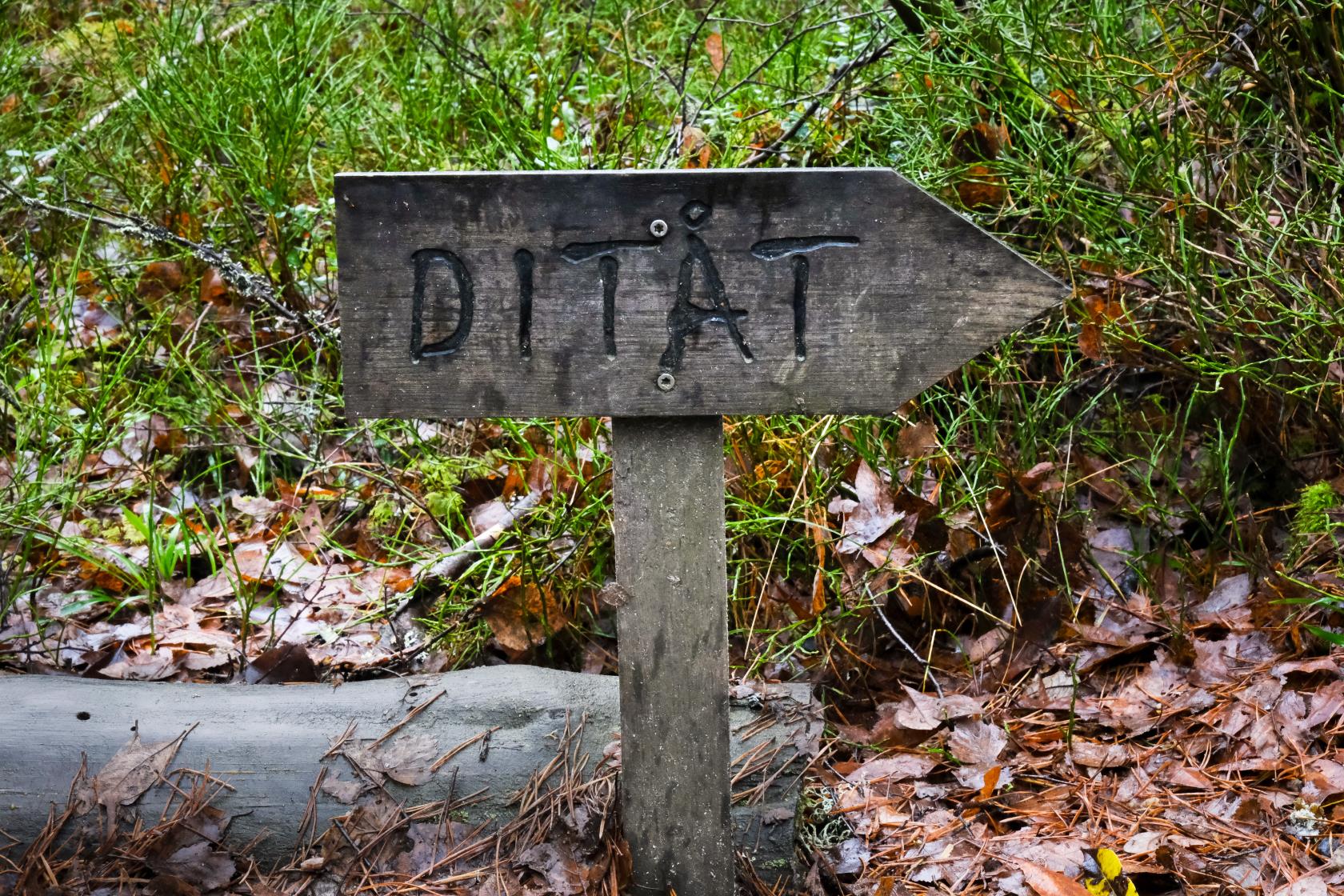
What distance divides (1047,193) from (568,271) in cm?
189

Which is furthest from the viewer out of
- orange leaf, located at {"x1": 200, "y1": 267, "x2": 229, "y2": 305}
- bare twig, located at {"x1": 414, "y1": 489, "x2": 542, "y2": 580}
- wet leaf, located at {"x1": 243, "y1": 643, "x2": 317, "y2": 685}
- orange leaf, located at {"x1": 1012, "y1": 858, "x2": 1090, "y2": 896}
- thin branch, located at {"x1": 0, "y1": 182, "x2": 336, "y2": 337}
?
orange leaf, located at {"x1": 200, "y1": 267, "x2": 229, "y2": 305}

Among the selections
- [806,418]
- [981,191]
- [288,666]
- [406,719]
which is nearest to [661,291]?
[406,719]

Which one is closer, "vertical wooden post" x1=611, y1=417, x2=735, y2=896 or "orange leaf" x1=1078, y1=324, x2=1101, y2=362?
"vertical wooden post" x1=611, y1=417, x2=735, y2=896

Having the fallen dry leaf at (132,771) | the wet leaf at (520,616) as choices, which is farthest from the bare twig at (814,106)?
the fallen dry leaf at (132,771)

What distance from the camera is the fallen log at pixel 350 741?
2064mm

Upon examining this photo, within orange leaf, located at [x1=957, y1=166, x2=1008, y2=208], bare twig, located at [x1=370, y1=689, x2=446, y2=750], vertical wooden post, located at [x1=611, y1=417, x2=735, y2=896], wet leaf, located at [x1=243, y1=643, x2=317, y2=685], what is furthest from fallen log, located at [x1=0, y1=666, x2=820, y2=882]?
orange leaf, located at [x1=957, y1=166, x2=1008, y2=208]

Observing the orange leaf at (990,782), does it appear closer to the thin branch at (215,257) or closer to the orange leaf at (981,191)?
the orange leaf at (981,191)

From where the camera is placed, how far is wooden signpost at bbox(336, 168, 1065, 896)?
160cm

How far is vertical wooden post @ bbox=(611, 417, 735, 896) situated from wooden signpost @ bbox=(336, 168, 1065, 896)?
2.5 inches

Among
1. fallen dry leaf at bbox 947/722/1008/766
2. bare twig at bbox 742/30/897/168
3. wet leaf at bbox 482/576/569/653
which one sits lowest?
fallen dry leaf at bbox 947/722/1008/766

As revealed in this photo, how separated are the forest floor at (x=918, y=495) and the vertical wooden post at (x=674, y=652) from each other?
0.14 meters

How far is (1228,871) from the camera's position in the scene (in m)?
2.05

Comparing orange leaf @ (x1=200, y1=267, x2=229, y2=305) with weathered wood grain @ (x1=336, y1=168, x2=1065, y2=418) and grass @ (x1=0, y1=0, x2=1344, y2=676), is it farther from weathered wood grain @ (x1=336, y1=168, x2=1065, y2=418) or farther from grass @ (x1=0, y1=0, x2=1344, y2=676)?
weathered wood grain @ (x1=336, y1=168, x2=1065, y2=418)

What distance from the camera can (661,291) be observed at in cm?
164
